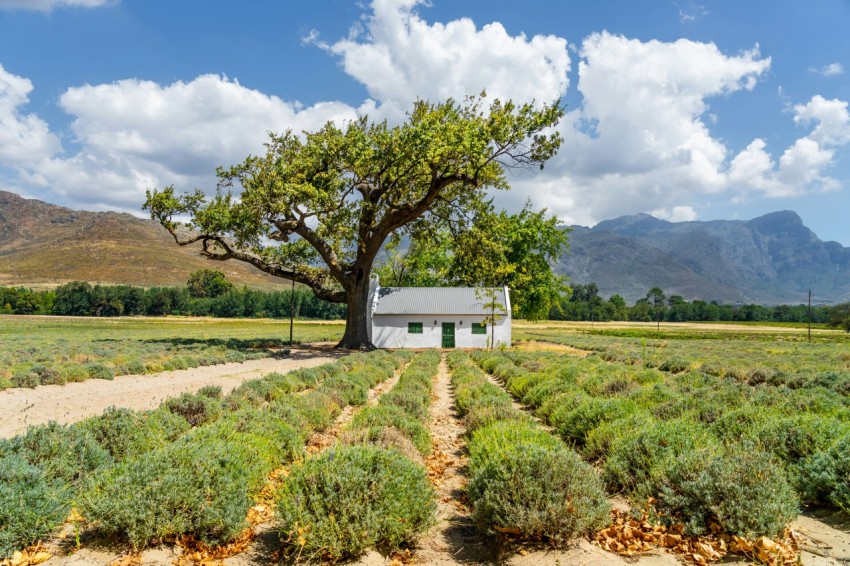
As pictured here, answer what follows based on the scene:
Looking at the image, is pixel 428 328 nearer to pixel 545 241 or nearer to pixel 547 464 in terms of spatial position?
pixel 545 241

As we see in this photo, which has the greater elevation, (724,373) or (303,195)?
(303,195)

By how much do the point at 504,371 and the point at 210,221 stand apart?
1904cm

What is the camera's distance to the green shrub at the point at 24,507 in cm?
429

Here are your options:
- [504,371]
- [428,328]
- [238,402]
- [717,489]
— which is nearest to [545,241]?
[428,328]

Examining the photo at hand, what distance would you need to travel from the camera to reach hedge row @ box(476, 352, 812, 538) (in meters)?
4.83

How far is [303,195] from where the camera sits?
88.1ft

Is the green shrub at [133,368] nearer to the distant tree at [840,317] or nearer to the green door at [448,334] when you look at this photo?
the green door at [448,334]

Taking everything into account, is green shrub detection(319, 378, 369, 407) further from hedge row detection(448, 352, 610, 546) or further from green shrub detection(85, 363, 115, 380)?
green shrub detection(85, 363, 115, 380)

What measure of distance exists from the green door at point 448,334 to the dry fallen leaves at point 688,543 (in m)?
34.9

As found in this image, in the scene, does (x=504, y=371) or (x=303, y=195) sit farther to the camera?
(x=303, y=195)

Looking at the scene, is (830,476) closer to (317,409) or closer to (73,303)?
(317,409)

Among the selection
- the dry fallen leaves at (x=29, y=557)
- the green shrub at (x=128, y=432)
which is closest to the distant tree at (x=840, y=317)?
the green shrub at (x=128, y=432)

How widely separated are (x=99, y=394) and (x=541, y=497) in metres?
13.5

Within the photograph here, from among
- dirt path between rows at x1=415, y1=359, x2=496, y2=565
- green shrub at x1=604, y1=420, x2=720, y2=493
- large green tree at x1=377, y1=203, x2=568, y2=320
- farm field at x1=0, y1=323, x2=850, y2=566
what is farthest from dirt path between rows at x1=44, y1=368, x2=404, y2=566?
large green tree at x1=377, y1=203, x2=568, y2=320
